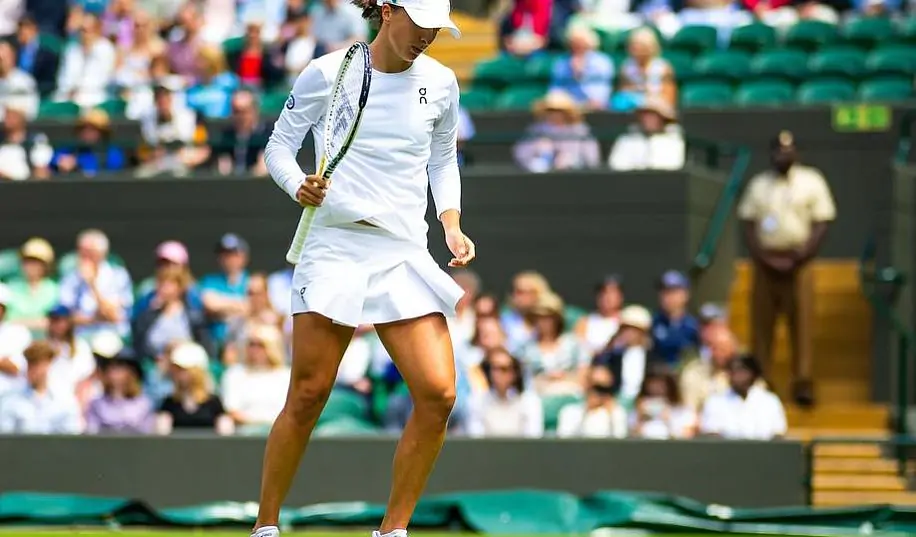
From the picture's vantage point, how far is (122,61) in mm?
16688

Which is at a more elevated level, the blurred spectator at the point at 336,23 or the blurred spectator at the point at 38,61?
the blurred spectator at the point at 336,23

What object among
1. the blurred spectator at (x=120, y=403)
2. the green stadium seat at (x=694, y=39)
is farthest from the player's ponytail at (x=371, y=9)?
the green stadium seat at (x=694, y=39)

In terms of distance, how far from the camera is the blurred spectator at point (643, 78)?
48.2 feet

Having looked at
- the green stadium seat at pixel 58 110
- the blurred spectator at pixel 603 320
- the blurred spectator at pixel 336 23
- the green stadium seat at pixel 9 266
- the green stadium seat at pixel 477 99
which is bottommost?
the blurred spectator at pixel 603 320

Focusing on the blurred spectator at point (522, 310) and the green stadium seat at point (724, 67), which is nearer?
the blurred spectator at point (522, 310)

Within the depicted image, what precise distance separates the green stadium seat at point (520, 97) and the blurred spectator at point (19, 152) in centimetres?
390

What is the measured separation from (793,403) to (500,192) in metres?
2.77

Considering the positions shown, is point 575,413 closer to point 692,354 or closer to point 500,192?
point 692,354

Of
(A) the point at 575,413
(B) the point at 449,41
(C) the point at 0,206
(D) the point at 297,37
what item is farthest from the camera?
(B) the point at 449,41

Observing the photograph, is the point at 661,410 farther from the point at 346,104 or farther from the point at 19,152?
the point at 19,152

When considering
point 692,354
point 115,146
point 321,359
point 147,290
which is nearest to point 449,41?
point 115,146

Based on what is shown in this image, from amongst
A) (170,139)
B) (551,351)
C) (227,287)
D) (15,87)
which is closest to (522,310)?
(551,351)

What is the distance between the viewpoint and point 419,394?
19.5ft

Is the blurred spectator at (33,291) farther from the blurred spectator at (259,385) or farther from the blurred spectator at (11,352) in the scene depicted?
the blurred spectator at (259,385)
